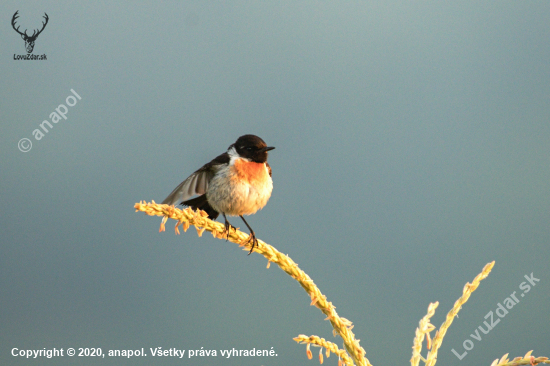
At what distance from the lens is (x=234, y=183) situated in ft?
13.2

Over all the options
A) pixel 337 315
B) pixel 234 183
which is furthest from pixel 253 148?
pixel 337 315

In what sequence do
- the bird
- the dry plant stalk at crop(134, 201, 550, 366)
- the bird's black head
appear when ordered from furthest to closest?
the bird's black head, the bird, the dry plant stalk at crop(134, 201, 550, 366)

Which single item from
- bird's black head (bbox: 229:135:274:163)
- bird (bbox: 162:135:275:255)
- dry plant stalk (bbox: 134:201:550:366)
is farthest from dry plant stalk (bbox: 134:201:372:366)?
bird's black head (bbox: 229:135:274:163)

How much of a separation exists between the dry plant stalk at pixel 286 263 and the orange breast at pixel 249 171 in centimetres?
144

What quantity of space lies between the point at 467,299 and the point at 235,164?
2.52 m

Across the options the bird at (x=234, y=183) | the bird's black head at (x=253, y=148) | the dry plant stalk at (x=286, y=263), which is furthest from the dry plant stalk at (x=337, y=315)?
the bird's black head at (x=253, y=148)

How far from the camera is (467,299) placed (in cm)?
198

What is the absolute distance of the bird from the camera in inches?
159

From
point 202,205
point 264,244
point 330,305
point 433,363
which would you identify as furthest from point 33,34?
point 433,363

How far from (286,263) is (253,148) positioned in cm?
199

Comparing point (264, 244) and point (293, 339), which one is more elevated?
point (264, 244)

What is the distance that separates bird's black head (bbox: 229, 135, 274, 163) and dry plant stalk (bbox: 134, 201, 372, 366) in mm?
1561

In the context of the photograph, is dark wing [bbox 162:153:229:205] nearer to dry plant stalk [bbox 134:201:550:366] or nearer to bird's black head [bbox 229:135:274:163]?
bird's black head [bbox 229:135:274:163]

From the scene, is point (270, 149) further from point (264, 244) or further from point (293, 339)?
point (293, 339)
